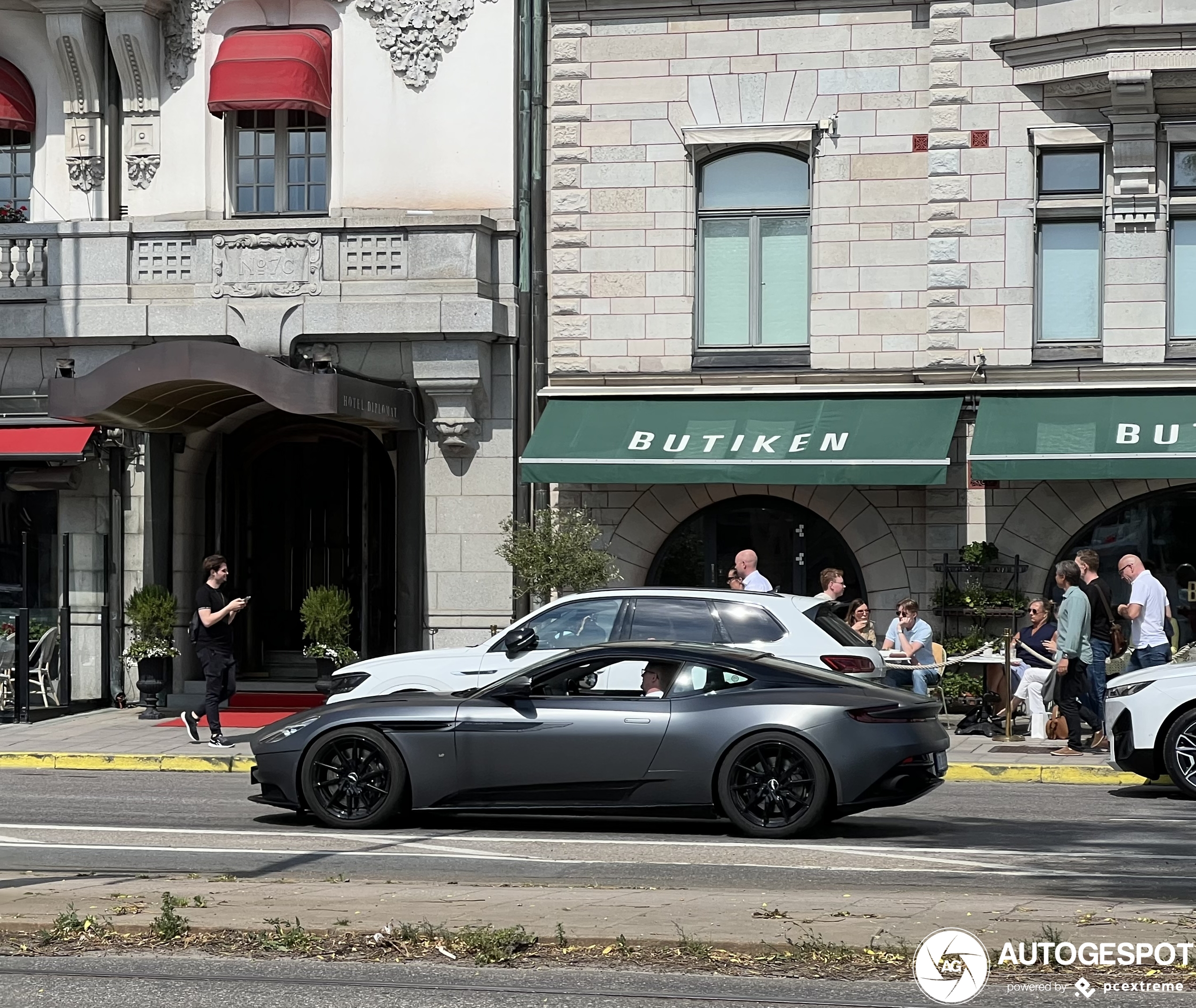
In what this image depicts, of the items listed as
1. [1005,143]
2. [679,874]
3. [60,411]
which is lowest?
[679,874]

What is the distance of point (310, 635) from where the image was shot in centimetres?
2097

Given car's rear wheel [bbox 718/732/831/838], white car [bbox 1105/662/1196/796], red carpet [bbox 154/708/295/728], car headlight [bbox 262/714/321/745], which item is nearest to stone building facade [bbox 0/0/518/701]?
red carpet [bbox 154/708/295/728]

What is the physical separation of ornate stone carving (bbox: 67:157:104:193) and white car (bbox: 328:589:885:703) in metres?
9.41

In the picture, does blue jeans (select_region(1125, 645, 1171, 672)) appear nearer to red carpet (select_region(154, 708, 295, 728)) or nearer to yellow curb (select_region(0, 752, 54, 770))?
red carpet (select_region(154, 708, 295, 728))

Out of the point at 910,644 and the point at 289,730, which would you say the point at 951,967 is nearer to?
the point at 289,730

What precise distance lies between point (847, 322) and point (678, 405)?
84.7 inches

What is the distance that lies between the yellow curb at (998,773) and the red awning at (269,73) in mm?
10985

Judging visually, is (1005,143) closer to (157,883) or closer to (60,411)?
(60,411)

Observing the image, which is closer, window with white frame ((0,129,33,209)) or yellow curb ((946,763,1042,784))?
Answer: yellow curb ((946,763,1042,784))

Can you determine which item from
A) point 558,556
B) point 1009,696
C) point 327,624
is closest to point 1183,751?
point 1009,696


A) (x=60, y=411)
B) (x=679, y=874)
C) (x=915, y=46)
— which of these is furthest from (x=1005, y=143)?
(x=679, y=874)

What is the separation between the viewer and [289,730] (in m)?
12.6

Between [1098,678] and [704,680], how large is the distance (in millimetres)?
6753

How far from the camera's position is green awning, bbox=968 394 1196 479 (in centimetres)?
1908
